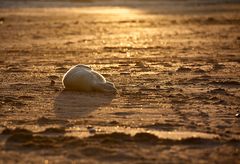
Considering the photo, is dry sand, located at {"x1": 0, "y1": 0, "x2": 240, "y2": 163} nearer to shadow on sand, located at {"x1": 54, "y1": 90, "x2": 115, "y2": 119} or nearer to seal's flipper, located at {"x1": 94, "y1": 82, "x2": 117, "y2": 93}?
shadow on sand, located at {"x1": 54, "y1": 90, "x2": 115, "y2": 119}

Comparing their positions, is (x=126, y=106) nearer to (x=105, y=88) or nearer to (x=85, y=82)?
(x=105, y=88)

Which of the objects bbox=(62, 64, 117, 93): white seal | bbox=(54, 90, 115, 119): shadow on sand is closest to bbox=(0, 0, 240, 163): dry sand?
bbox=(54, 90, 115, 119): shadow on sand

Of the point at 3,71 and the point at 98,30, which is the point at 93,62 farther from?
the point at 98,30

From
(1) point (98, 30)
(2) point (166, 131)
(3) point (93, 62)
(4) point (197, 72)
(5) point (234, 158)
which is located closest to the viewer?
(5) point (234, 158)

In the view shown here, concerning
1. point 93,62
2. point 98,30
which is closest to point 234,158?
point 93,62

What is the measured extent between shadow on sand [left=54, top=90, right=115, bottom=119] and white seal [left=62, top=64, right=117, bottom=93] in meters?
0.10

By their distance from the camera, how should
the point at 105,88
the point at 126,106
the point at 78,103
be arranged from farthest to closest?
the point at 105,88
the point at 78,103
the point at 126,106

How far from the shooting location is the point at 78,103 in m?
7.68

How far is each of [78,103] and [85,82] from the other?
2.44 feet

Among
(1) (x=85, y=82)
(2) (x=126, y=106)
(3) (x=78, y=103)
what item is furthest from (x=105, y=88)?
(2) (x=126, y=106)

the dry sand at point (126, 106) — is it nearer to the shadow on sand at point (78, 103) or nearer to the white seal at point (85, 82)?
the shadow on sand at point (78, 103)

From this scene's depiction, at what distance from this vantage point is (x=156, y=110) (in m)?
7.23

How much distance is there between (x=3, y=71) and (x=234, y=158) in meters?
6.04

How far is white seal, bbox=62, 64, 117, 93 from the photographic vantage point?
834cm
